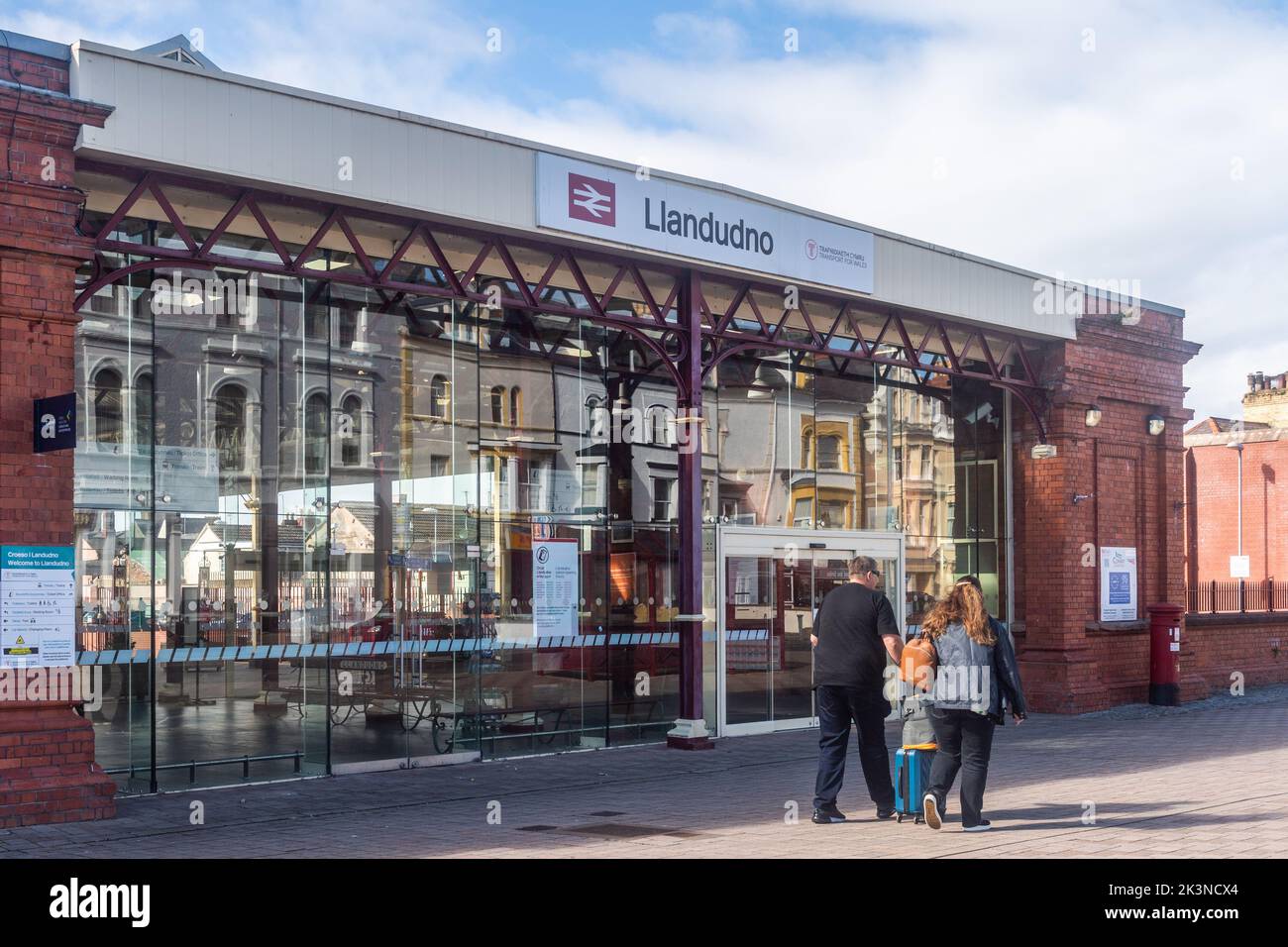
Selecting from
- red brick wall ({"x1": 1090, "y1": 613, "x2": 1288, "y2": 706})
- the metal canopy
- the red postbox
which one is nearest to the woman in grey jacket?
the metal canopy

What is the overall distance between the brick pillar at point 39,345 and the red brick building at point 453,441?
0.08 feet

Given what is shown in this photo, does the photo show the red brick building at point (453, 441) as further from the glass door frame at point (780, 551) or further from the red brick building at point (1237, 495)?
the red brick building at point (1237, 495)

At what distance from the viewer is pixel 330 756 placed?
13.4 metres

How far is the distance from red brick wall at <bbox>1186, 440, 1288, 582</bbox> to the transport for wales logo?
32.7 m

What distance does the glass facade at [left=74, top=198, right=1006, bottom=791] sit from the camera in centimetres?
1227

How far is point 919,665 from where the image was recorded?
9820 mm

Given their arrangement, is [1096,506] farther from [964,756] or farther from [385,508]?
[964,756]

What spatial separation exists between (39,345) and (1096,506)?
48.8 ft

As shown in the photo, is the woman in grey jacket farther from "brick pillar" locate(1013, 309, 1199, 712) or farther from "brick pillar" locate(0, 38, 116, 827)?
"brick pillar" locate(1013, 309, 1199, 712)

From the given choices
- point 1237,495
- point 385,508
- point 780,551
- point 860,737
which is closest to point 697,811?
point 860,737
